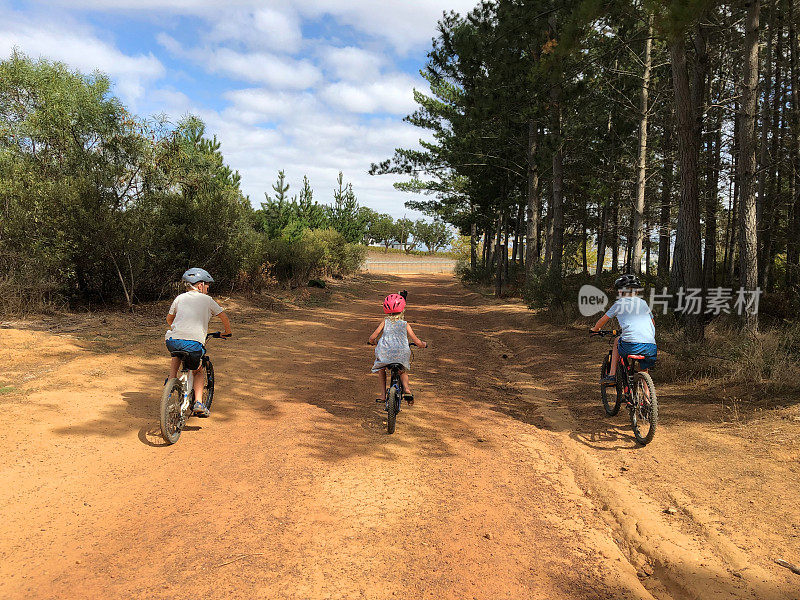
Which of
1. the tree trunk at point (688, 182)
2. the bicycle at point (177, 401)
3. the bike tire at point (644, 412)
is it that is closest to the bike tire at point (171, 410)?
the bicycle at point (177, 401)

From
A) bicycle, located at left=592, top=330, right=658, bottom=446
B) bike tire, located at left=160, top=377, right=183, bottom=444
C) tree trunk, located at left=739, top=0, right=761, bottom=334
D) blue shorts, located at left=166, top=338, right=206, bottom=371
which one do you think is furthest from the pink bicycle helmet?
tree trunk, located at left=739, top=0, right=761, bottom=334

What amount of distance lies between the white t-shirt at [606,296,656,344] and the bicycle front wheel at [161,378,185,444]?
5350mm

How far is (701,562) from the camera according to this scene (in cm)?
350

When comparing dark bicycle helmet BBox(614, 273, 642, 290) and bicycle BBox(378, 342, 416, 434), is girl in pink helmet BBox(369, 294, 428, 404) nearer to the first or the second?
bicycle BBox(378, 342, 416, 434)

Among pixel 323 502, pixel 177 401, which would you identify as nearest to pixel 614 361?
pixel 323 502

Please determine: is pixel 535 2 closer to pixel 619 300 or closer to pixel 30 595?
pixel 619 300

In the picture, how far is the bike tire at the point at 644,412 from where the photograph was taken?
221 inches

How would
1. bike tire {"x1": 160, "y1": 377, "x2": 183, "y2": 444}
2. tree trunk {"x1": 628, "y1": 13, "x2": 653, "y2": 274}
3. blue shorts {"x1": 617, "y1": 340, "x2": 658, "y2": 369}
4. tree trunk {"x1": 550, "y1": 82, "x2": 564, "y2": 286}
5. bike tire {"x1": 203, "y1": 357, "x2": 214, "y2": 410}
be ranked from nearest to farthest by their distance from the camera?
bike tire {"x1": 160, "y1": 377, "x2": 183, "y2": 444}
blue shorts {"x1": 617, "y1": 340, "x2": 658, "y2": 369}
bike tire {"x1": 203, "y1": 357, "x2": 214, "y2": 410}
tree trunk {"x1": 550, "y1": 82, "x2": 564, "y2": 286}
tree trunk {"x1": 628, "y1": 13, "x2": 653, "y2": 274}

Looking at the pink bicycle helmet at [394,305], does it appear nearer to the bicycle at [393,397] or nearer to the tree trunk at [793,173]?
the bicycle at [393,397]

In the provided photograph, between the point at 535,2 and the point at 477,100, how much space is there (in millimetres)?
3416

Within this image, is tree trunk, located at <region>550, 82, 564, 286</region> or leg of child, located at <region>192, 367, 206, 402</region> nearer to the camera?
leg of child, located at <region>192, 367, 206, 402</region>

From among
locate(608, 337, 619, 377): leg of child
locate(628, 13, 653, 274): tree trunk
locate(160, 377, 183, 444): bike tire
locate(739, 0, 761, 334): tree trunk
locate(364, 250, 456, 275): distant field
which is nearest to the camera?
locate(160, 377, 183, 444): bike tire

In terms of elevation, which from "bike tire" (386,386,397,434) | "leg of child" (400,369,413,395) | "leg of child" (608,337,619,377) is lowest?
"bike tire" (386,386,397,434)

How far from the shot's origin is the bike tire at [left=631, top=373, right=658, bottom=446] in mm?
5609
